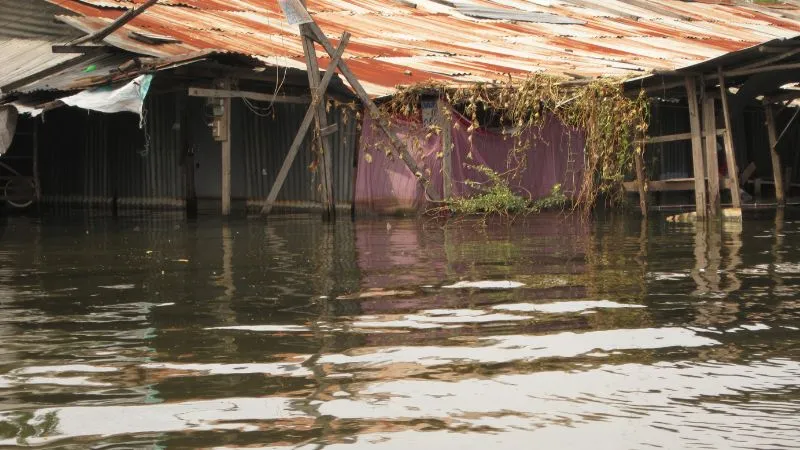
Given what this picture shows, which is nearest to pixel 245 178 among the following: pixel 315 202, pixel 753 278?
pixel 315 202

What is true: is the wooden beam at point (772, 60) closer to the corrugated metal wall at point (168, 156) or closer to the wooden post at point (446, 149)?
the wooden post at point (446, 149)

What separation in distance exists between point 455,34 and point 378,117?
7.00 m

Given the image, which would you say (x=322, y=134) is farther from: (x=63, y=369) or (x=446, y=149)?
(x=63, y=369)

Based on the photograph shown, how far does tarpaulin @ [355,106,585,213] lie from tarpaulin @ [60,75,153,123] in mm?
3315

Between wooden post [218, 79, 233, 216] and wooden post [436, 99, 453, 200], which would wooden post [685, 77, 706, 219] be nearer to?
wooden post [436, 99, 453, 200]

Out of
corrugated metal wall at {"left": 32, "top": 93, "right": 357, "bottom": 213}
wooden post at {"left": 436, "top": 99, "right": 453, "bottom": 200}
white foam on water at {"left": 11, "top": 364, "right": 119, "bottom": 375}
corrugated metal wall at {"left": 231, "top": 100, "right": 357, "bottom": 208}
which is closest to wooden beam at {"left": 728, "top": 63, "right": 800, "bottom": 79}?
wooden post at {"left": 436, "top": 99, "right": 453, "bottom": 200}

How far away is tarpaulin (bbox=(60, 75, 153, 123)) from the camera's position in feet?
52.7

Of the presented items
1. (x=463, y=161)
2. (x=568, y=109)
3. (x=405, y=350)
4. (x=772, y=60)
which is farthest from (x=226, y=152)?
(x=405, y=350)

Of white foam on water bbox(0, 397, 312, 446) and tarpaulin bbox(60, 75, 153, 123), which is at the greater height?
tarpaulin bbox(60, 75, 153, 123)

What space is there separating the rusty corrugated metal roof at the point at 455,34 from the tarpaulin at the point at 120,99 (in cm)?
91

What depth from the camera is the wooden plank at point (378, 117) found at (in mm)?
15758

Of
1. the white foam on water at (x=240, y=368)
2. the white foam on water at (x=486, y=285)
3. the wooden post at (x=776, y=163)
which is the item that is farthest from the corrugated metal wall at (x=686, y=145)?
the white foam on water at (x=240, y=368)

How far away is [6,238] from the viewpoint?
1387 cm

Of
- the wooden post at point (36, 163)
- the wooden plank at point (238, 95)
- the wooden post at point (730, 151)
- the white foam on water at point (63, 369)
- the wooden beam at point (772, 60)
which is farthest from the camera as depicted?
the wooden post at point (36, 163)
